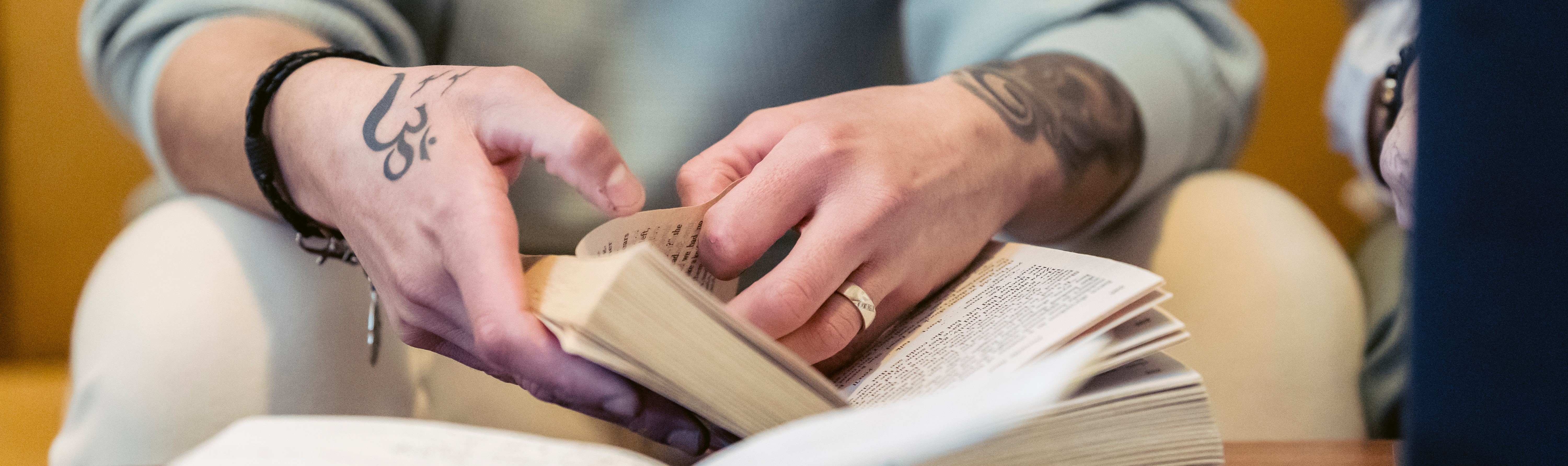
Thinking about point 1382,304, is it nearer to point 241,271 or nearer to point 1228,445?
point 1228,445

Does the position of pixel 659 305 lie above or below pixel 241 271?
above

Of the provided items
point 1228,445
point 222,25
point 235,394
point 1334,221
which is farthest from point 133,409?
point 1334,221

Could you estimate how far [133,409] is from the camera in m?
0.55

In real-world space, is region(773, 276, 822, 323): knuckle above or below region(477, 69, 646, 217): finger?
below

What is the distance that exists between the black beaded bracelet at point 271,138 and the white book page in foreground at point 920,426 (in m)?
0.33

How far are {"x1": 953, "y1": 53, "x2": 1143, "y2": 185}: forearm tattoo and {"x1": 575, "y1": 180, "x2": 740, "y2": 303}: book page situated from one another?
0.25m

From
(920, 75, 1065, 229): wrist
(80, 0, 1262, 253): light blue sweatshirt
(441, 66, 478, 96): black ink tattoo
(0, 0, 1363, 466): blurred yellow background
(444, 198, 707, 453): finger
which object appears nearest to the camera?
(444, 198, 707, 453): finger

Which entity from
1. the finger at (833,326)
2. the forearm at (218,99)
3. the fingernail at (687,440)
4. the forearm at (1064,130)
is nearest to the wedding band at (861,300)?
the finger at (833,326)

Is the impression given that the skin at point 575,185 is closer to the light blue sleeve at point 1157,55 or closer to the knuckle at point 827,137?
the knuckle at point 827,137

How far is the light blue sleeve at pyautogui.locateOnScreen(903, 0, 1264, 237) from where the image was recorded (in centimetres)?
71

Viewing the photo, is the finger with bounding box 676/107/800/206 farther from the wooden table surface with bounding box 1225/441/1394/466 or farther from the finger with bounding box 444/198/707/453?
the wooden table surface with bounding box 1225/441/1394/466

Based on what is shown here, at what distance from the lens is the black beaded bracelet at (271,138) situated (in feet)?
1.65

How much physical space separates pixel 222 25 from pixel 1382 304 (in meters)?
1.19

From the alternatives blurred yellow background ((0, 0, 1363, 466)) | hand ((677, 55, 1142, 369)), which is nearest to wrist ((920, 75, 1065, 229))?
hand ((677, 55, 1142, 369))
